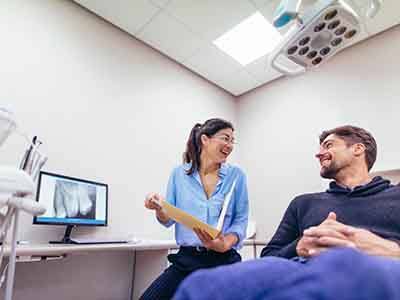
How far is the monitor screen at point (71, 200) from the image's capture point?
1.56 meters

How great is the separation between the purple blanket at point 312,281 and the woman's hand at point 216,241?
0.67 meters

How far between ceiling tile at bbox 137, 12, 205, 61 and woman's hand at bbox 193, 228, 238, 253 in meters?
2.00

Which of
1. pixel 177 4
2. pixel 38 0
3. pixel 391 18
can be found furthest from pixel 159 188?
pixel 391 18

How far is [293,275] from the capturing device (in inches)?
13.1

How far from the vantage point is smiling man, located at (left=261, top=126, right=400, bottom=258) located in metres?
0.77

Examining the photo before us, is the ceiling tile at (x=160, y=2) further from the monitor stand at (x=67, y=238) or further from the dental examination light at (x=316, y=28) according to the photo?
the monitor stand at (x=67, y=238)

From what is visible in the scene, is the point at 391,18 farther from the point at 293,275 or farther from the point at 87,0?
the point at 293,275

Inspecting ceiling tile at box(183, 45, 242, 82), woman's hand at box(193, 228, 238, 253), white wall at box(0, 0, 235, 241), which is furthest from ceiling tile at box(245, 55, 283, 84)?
woman's hand at box(193, 228, 238, 253)

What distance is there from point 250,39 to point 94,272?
2410mm

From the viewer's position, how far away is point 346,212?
41.9 inches

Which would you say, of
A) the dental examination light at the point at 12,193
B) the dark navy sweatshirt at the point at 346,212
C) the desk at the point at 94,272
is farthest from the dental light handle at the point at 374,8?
the desk at the point at 94,272

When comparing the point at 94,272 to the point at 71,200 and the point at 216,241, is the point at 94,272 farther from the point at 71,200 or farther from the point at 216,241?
the point at 216,241

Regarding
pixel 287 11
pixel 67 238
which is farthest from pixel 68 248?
pixel 287 11

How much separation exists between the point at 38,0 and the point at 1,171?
1.98m
